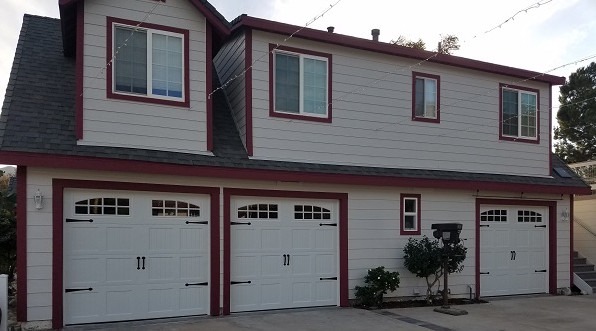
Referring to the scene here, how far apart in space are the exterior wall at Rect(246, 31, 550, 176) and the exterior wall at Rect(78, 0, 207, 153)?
106 cm

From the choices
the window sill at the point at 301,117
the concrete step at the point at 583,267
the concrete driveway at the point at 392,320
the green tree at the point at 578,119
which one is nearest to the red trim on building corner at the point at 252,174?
the window sill at the point at 301,117

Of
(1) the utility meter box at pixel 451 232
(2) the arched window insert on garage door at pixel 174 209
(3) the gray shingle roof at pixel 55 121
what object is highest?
(3) the gray shingle roof at pixel 55 121

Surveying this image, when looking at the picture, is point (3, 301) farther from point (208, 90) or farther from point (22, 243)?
point (208, 90)

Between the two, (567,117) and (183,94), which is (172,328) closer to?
(183,94)

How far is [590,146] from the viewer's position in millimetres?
24906

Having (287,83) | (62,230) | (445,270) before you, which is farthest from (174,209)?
(445,270)

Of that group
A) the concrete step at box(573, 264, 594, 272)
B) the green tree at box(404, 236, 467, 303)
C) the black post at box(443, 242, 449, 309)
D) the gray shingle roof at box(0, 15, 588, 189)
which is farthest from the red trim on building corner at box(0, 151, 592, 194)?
the concrete step at box(573, 264, 594, 272)

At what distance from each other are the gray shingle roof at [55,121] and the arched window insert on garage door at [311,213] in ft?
2.52

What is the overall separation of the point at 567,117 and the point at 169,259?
22.4 metres

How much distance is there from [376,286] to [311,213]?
71.4 inches

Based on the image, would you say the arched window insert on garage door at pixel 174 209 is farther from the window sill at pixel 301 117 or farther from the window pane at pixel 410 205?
the window pane at pixel 410 205

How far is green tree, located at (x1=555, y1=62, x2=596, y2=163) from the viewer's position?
80.0ft

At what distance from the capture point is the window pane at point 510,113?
41.4 ft

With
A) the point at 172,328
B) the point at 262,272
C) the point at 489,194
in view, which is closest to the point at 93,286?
the point at 172,328
